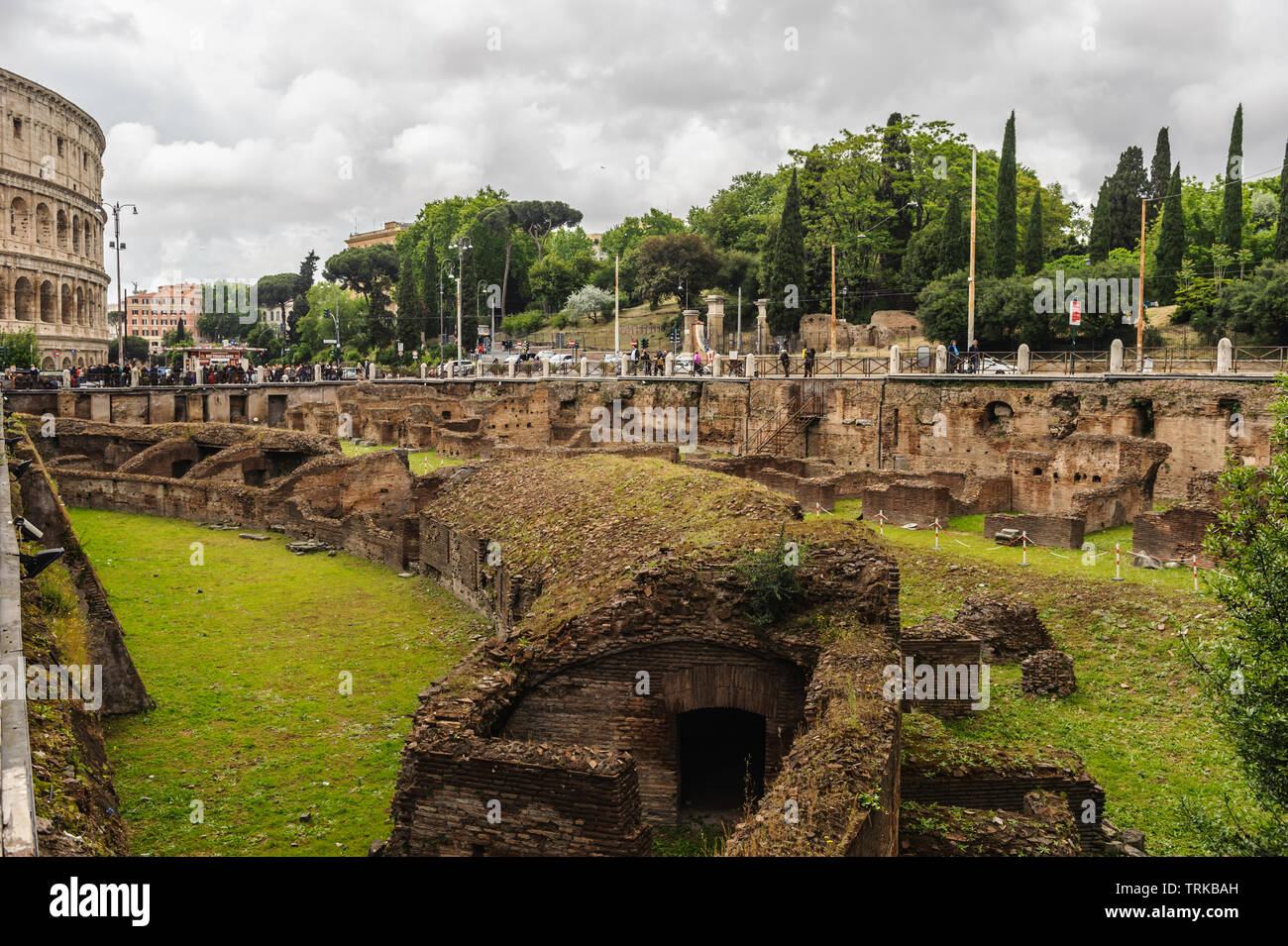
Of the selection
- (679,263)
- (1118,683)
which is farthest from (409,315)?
(1118,683)

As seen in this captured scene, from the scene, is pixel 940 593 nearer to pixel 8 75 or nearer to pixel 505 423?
pixel 505 423

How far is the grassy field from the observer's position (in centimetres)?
998

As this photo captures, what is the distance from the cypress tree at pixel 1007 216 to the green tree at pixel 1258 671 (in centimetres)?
4256

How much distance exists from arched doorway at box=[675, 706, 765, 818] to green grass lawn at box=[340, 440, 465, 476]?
70.9 ft

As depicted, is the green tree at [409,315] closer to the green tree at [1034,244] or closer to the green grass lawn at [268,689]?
the green tree at [1034,244]

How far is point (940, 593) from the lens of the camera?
1652 cm

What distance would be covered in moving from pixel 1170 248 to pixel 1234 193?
3.99 meters

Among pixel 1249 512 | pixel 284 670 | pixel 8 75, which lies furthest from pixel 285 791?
pixel 8 75

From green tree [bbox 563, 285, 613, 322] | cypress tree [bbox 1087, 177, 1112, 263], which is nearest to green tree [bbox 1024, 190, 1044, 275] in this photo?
cypress tree [bbox 1087, 177, 1112, 263]

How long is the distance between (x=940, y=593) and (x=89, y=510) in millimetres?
23040

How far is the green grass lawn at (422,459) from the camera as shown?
1295 inches

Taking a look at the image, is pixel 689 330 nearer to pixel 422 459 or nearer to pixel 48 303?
pixel 422 459

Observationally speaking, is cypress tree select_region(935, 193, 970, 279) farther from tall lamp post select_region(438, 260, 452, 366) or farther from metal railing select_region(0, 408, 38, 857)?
metal railing select_region(0, 408, 38, 857)

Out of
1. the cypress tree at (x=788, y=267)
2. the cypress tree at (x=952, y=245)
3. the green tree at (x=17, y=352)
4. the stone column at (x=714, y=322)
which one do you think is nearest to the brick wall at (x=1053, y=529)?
the cypress tree at (x=952, y=245)
